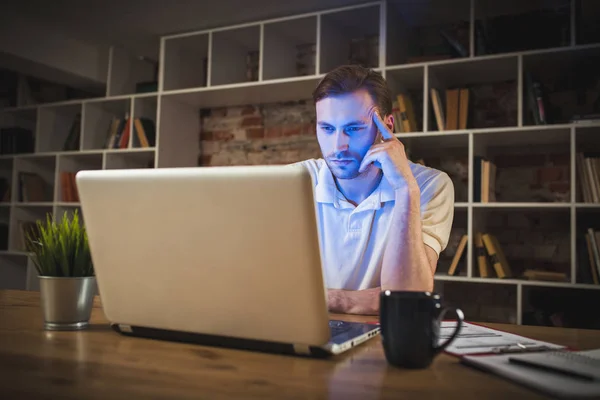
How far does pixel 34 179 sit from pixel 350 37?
2.74 m

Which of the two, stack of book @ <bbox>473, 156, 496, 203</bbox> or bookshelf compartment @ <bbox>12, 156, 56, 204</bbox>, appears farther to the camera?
bookshelf compartment @ <bbox>12, 156, 56, 204</bbox>

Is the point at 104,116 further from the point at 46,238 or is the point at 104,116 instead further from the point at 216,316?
the point at 216,316

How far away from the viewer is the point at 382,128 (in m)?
1.69

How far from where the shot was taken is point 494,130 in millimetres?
2693

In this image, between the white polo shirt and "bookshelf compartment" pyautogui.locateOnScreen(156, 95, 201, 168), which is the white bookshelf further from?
the white polo shirt

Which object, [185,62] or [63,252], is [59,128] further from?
[63,252]

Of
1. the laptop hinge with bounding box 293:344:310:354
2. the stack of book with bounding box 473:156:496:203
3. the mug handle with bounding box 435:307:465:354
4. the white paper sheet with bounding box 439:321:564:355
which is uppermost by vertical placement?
the stack of book with bounding box 473:156:496:203

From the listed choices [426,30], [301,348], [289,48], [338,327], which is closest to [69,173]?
[289,48]

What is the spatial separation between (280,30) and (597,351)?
9.83ft

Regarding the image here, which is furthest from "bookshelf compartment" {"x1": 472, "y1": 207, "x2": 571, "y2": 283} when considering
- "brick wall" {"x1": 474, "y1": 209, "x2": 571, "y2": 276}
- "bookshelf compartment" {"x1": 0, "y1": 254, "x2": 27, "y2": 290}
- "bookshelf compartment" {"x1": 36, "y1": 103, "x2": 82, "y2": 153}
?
"bookshelf compartment" {"x1": 0, "y1": 254, "x2": 27, "y2": 290}

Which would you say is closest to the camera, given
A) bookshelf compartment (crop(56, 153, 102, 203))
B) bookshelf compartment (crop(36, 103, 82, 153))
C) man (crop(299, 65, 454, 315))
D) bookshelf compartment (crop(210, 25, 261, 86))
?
man (crop(299, 65, 454, 315))

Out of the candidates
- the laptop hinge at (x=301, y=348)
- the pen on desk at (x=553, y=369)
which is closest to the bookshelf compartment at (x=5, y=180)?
the laptop hinge at (x=301, y=348)

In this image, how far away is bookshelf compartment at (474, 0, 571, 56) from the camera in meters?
2.72

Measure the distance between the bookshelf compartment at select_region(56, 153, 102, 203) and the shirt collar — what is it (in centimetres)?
268
